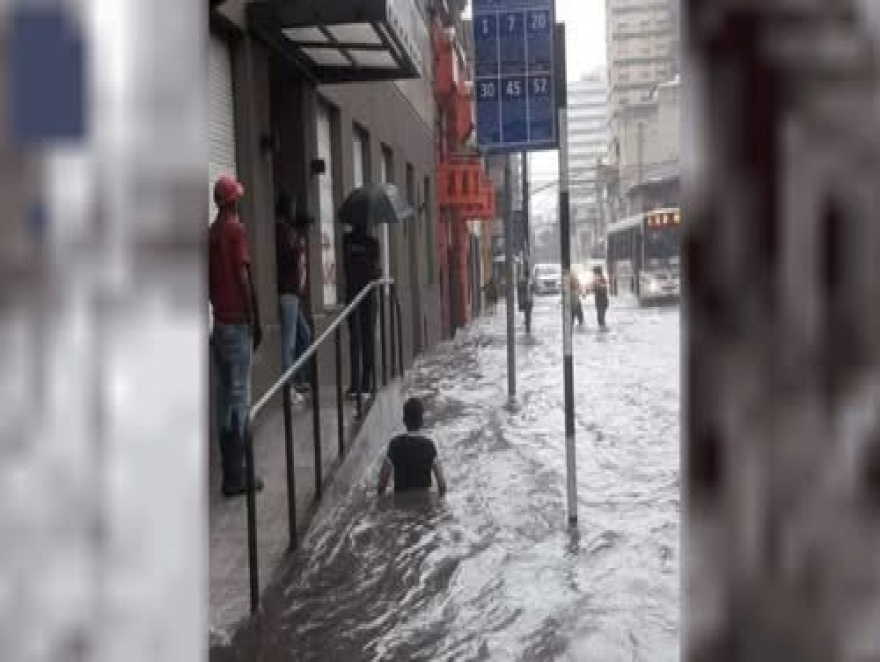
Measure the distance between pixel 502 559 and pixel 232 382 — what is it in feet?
5.48

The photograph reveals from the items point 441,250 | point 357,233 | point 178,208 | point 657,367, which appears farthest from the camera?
point 441,250

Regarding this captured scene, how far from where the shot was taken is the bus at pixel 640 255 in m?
25.6

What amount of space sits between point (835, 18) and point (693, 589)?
1.83ft

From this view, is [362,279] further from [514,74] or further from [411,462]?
[411,462]

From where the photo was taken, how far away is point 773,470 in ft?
3.39

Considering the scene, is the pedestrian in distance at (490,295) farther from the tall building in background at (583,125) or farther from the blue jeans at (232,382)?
the blue jeans at (232,382)

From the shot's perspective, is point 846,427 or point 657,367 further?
point 657,367

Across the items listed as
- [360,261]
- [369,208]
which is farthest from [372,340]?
[369,208]

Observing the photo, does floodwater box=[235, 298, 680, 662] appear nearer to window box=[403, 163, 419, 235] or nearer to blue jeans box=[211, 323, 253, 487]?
blue jeans box=[211, 323, 253, 487]

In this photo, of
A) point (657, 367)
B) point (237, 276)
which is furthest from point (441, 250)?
point (237, 276)

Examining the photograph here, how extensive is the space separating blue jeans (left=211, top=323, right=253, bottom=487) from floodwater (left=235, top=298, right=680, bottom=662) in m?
0.58

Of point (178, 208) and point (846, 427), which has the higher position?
point (178, 208)

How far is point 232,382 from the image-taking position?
5594mm

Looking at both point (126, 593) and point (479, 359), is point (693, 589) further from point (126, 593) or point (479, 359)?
point (479, 359)
